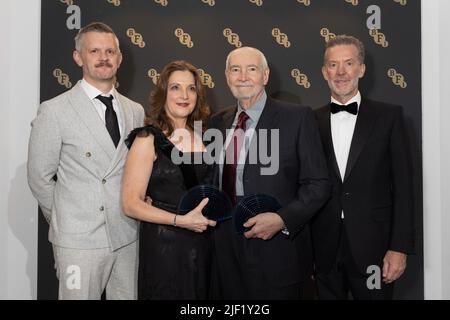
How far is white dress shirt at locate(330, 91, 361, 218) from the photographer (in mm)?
2953

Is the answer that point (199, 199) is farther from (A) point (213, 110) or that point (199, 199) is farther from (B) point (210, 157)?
(A) point (213, 110)

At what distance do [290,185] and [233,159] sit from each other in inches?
12.7

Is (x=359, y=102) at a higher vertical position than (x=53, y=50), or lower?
lower

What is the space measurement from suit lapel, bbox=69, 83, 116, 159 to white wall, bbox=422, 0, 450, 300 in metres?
2.48

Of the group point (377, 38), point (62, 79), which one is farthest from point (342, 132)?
point (62, 79)

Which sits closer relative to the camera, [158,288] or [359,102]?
[158,288]

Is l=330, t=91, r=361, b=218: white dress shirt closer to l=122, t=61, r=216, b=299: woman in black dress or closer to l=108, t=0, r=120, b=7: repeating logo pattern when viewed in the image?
l=122, t=61, r=216, b=299: woman in black dress

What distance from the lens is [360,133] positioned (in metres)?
Result: 2.92

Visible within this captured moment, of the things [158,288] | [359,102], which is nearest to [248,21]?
[359,102]

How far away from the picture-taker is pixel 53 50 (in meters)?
4.23

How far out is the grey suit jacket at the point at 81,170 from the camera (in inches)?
112

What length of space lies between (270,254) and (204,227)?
366 mm

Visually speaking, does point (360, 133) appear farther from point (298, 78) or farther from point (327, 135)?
point (298, 78)

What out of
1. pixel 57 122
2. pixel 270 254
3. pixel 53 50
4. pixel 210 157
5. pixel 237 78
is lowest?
pixel 270 254
